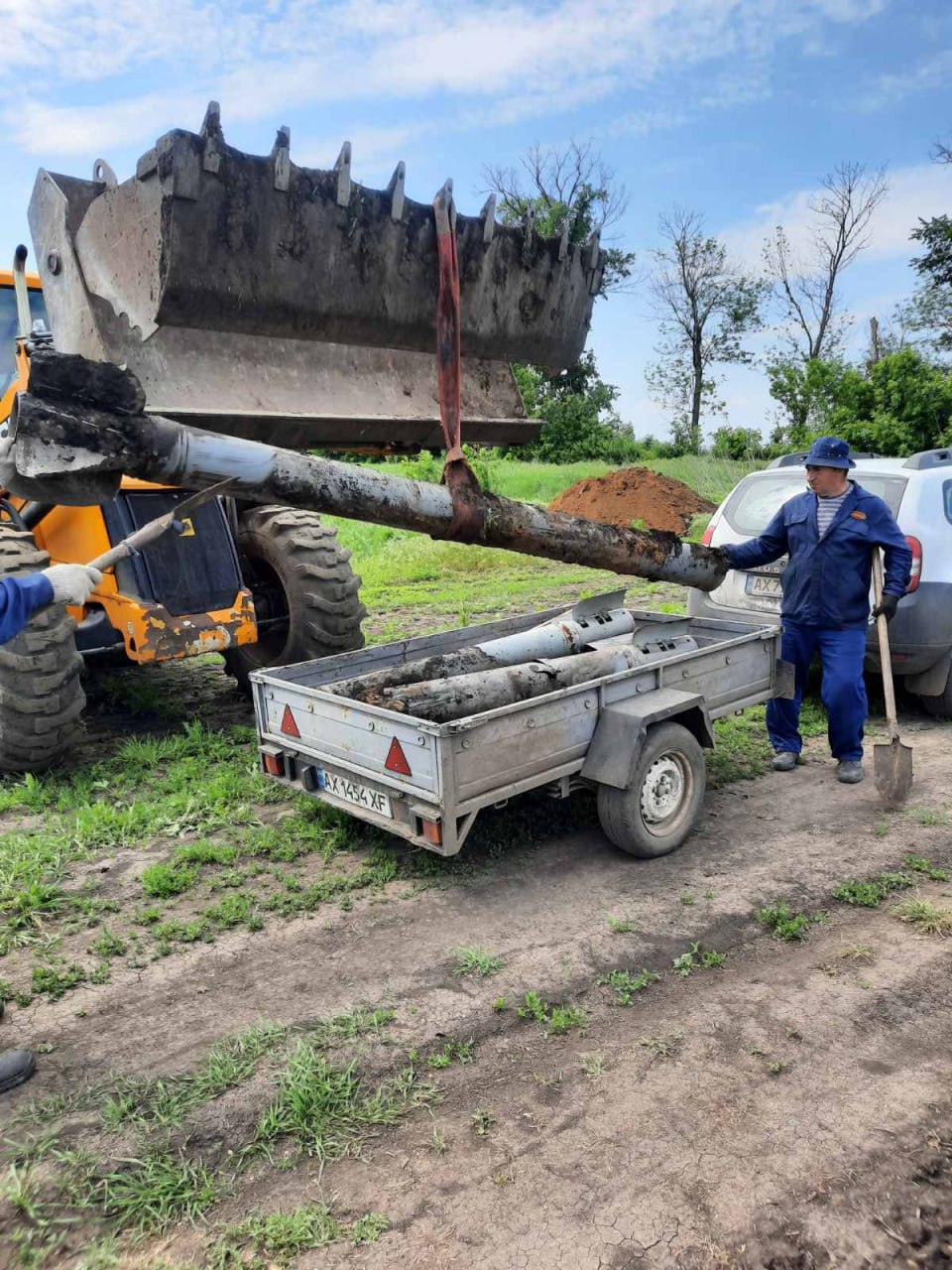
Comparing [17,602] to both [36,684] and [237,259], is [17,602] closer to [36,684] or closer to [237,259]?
[237,259]

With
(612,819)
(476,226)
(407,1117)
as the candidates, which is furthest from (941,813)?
(476,226)

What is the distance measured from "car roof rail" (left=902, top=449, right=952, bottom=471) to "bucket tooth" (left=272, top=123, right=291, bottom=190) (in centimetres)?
450

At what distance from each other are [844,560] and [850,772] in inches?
49.4

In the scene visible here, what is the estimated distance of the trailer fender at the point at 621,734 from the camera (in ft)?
13.9

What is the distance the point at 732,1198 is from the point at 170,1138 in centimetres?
159

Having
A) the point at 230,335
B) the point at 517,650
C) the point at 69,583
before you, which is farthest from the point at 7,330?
the point at 517,650

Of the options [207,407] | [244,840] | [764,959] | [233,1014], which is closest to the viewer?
[233,1014]

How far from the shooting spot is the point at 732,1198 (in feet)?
7.89

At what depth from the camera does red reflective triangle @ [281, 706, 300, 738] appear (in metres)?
4.51

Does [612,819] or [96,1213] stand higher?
[612,819]

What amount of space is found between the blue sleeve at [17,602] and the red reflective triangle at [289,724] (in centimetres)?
141

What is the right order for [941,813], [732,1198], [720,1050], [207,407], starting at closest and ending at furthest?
[732,1198], [720,1050], [207,407], [941,813]

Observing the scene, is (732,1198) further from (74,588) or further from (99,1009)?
(74,588)

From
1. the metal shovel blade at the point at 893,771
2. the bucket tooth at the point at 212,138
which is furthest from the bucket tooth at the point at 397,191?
the metal shovel blade at the point at 893,771
